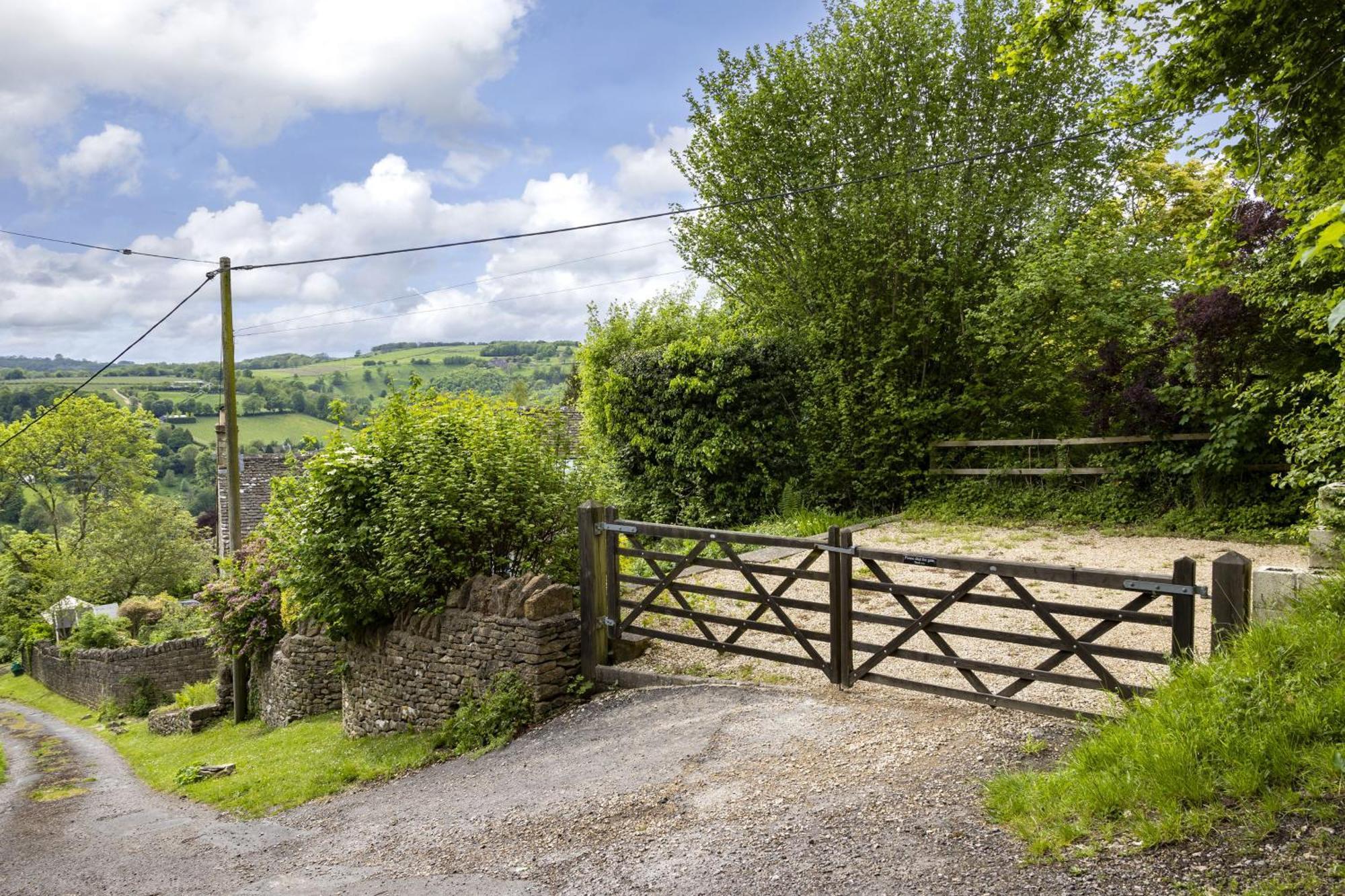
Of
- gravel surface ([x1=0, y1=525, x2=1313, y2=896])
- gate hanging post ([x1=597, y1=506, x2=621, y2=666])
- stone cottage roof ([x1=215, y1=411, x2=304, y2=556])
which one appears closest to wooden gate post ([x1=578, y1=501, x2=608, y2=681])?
gate hanging post ([x1=597, y1=506, x2=621, y2=666])

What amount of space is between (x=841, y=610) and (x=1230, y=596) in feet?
8.00

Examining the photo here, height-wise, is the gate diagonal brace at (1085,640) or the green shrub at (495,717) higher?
the gate diagonal brace at (1085,640)

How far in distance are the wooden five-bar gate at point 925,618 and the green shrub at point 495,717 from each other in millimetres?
631

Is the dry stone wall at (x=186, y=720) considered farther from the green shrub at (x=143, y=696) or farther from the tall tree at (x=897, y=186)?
the tall tree at (x=897, y=186)

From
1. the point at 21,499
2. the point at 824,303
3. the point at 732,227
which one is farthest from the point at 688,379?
the point at 21,499

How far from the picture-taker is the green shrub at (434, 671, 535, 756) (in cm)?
734

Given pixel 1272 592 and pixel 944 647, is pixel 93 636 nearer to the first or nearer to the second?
pixel 944 647

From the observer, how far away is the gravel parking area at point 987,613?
6629 mm

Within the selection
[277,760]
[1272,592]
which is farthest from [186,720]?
[1272,592]

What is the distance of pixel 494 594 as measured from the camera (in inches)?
310

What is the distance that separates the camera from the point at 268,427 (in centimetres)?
6506

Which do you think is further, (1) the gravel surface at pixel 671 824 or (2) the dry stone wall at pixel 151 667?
(2) the dry stone wall at pixel 151 667

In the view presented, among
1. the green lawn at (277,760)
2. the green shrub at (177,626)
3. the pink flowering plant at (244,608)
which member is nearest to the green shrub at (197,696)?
the green lawn at (277,760)

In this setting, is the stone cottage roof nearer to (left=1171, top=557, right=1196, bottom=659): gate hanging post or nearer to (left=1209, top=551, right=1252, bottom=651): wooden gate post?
(left=1171, top=557, right=1196, bottom=659): gate hanging post
